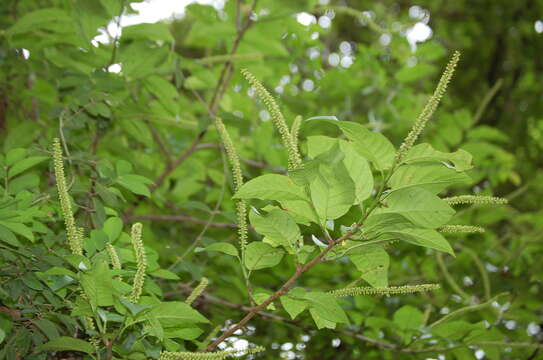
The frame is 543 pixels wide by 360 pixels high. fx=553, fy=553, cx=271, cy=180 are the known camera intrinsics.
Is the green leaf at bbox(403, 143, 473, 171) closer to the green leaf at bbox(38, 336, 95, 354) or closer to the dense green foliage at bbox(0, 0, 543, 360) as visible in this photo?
the dense green foliage at bbox(0, 0, 543, 360)

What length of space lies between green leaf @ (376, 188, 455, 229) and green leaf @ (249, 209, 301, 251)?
151 mm

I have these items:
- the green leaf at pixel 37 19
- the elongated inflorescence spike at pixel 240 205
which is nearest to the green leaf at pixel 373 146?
the elongated inflorescence spike at pixel 240 205

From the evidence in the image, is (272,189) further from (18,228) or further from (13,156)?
(13,156)

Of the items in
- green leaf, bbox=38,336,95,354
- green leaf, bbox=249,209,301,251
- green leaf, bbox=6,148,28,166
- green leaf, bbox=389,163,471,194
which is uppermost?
green leaf, bbox=389,163,471,194

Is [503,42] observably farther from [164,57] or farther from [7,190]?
[7,190]

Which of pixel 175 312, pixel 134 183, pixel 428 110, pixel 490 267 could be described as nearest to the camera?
pixel 428 110

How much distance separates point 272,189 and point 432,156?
0.22 metres

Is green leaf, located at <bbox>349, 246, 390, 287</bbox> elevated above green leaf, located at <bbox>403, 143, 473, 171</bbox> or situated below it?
below

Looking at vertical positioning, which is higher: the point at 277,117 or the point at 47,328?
the point at 277,117

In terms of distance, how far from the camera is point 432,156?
2.41 ft

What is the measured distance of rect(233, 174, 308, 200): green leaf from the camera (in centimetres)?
77

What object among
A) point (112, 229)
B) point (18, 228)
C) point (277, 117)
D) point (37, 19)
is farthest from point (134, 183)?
point (37, 19)

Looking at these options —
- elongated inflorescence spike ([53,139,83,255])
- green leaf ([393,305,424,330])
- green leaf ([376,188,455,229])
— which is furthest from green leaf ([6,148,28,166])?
green leaf ([393,305,424,330])

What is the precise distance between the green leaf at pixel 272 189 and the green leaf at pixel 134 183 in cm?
38
